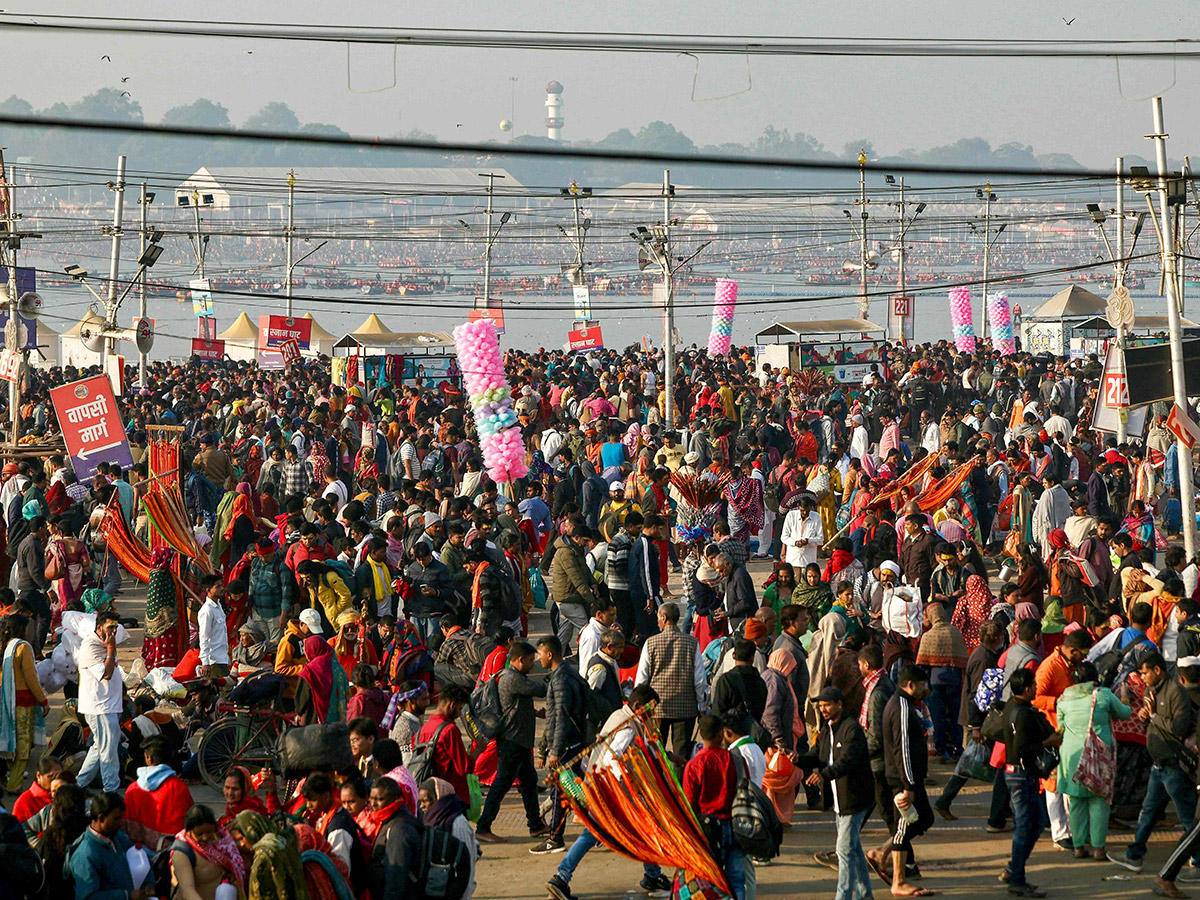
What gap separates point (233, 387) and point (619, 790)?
69.9ft

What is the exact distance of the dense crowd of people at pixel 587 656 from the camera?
22.7 ft

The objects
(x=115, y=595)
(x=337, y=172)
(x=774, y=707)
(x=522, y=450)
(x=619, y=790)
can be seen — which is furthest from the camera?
(x=337, y=172)

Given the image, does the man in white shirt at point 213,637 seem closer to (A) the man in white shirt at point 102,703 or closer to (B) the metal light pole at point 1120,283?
(A) the man in white shirt at point 102,703

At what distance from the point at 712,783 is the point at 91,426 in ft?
33.5

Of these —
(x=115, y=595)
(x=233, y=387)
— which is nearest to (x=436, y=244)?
(x=233, y=387)

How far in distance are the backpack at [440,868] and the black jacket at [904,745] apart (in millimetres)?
2436

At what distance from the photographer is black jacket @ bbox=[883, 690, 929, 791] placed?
25.4 feet

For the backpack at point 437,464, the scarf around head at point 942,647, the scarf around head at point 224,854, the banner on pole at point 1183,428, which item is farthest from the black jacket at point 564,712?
the backpack at point 437,464

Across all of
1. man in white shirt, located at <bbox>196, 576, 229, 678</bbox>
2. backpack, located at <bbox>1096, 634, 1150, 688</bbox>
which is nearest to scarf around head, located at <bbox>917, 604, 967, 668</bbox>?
backpack, located at <bbox>1096, 634, 1150, 688</bbox>

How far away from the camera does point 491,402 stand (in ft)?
58.3

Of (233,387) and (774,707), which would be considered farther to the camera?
(233,387)

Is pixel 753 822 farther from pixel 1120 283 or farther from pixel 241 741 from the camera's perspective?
pixel 1120 283

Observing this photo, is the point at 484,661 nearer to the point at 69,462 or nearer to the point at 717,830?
the point at 717,830

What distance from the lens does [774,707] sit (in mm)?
8695
